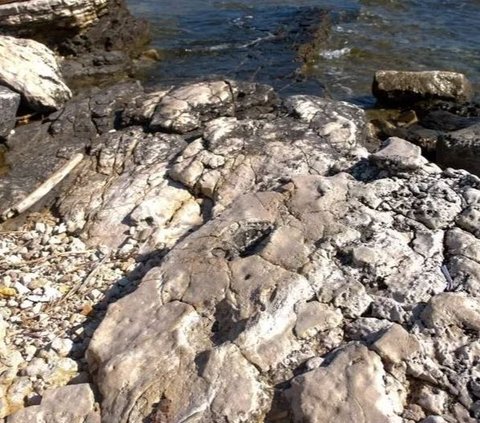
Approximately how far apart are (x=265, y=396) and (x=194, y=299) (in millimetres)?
921

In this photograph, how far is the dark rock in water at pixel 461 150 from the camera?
24.5 feet

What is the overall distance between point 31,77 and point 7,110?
84 cm

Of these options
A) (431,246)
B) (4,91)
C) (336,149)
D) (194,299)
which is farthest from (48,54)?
(431,246)

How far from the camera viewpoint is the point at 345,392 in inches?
136

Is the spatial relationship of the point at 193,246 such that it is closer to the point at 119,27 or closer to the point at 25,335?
the point at 25,335

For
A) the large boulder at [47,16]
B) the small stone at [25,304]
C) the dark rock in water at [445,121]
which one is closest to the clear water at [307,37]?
the dark rock in water at [445,121]

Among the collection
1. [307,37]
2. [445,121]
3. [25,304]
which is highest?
[25,304]

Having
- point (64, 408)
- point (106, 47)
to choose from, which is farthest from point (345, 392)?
point (106, 47)

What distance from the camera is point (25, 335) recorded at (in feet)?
15.5

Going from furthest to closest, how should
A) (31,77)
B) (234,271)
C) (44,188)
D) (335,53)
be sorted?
(335,53) < (31,77) < (44,188) < (234,271)

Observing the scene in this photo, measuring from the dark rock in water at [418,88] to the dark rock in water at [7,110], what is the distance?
610 centimetres

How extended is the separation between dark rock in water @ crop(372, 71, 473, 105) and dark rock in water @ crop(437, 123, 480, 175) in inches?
122

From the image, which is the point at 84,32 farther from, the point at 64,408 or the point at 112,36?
the point at 64,408

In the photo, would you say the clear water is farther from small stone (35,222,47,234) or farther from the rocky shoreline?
small stone (35,222,47,234)
